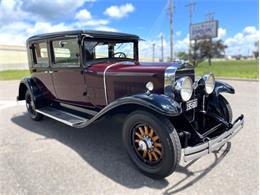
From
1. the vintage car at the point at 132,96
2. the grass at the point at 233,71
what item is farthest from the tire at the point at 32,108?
the grass at the point at 233,71

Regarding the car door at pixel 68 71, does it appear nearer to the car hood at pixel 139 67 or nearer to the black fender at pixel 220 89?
the car hood at pixel 139 67

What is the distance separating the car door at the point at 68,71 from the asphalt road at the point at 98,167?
70 cm

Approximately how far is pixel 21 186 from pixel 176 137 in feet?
6.02

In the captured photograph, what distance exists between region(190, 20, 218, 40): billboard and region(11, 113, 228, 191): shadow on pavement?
34442 millimetres

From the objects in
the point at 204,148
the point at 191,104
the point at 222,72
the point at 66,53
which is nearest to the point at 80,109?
the point at 66,53

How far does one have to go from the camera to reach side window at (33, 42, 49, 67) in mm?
4962

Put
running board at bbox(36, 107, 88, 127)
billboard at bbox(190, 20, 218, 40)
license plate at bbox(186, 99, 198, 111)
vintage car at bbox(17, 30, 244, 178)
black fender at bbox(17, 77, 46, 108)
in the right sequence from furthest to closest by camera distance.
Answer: billboard at bbox(190, 20, 218, 40)
black fender at bbox(17, 77, 46, 108)
running board at bbox(36, 107, 88, 127)
license plate at bbox(186, 99, 198, 111)
vintage car at bbox(17, 30, 244, 178)

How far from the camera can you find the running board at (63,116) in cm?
393

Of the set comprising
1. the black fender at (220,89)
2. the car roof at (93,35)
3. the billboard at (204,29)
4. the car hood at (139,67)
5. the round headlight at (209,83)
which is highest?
the billboard at (204,29)

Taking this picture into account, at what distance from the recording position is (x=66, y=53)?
4.41 meters

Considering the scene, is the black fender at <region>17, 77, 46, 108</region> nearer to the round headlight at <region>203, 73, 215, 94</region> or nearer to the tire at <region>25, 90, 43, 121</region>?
the tire at <region>25, 90, 43, 121</region>

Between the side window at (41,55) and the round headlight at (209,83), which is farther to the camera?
the side window at (41,55)

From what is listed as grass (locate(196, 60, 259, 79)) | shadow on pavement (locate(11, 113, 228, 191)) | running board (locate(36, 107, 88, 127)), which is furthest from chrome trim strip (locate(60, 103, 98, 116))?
grass (locate(196, 60, 259, 79))

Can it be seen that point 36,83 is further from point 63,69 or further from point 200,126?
point 200,126
